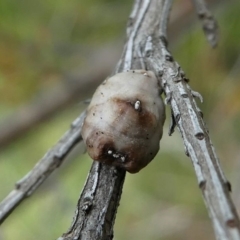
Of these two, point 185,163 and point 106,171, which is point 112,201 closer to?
point 106,171

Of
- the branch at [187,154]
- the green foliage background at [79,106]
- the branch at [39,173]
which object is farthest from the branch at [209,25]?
the green foliage background at [79,106]

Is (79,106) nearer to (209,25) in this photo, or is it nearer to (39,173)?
(209,25)

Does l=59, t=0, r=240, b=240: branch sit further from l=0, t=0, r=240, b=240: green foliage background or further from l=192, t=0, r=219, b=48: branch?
l=0, t=0, r=240, b=240: green foliage background

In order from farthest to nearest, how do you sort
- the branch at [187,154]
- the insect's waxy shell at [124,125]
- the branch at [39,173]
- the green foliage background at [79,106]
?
the green foliage background at [79,106] → the branch at [39,173] → the insect's waxy shell at [124,125] → the branch at [187,154]

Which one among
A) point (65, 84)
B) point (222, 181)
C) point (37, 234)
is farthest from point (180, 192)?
point (222, 181)

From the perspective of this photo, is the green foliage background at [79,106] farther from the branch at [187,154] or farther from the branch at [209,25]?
the branch at [187,154]

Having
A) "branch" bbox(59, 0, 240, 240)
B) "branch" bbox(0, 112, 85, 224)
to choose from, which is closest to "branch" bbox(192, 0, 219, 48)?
"branch" bbox(59, 0, 240, 240)
